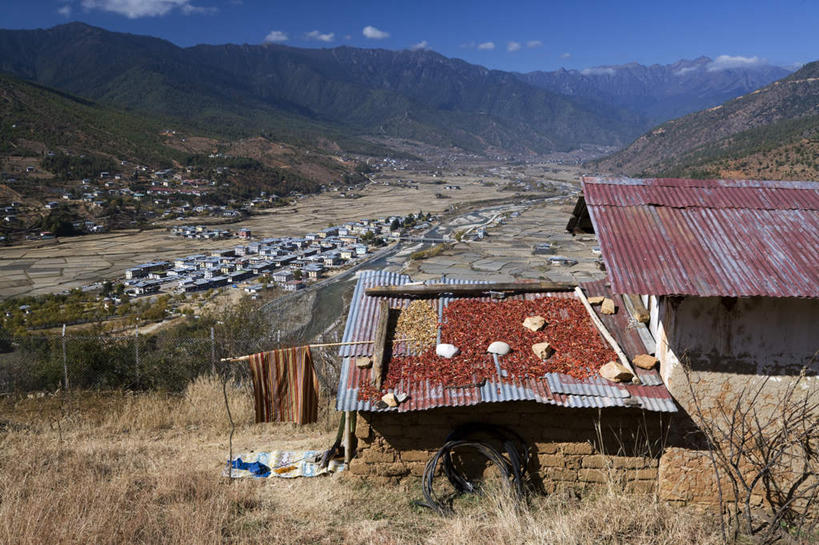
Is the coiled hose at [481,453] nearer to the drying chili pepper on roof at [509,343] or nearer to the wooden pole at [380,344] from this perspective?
the drying chili pepper on roof at [509,343]

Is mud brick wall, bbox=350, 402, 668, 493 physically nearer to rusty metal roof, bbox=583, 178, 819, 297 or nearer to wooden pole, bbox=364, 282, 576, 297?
rusty metal roof, bbox=583, 178, 819, 297

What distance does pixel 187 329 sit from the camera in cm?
1944

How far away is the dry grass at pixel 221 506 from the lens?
471 cm

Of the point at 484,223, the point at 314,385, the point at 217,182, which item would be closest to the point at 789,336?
the point at 314,385

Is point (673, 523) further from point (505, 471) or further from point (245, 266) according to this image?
point (245, 266)

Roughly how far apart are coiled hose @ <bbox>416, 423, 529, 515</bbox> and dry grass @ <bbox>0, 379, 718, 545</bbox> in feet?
0.71

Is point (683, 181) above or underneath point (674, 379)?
above

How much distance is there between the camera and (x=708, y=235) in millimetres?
6180

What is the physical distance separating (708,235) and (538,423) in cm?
294

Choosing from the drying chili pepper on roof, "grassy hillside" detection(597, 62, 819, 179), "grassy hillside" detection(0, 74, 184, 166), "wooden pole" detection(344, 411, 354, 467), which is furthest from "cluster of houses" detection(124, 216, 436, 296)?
"grassy hillside" detection(597, 62, 819, 179)

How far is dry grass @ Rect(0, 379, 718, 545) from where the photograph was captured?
471cm

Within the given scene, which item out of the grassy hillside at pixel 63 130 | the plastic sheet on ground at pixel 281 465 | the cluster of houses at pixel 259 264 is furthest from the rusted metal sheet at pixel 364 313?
the grassy hillside at pixel 63 130

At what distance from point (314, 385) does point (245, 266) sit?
3120 cm

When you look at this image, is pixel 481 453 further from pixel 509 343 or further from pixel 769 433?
pixel 769 433
